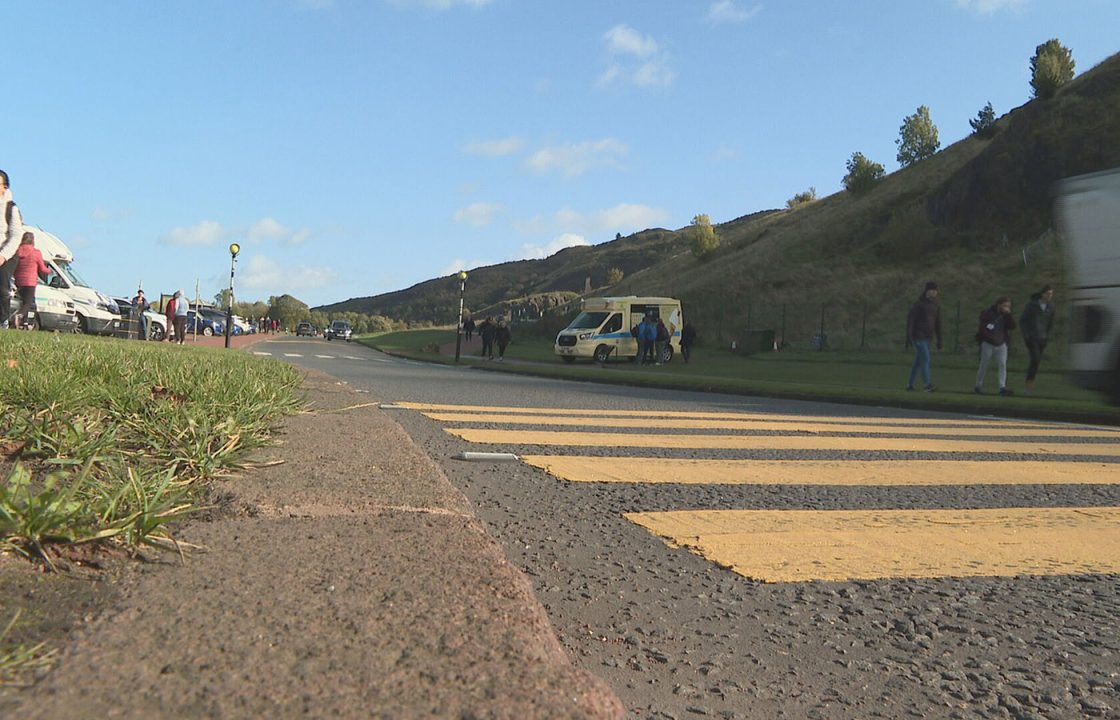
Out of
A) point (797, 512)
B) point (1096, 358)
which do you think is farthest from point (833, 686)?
point (1096, 358)

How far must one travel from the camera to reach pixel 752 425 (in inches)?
328

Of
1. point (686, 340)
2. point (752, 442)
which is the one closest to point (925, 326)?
point (752, 442)

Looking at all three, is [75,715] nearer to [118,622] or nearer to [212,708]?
[212,708]

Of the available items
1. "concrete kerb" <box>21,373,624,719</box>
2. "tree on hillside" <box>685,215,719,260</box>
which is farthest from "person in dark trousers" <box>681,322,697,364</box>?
"tree on hillside" <box>685,215,719,260</box>

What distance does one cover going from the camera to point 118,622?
5.71 ft

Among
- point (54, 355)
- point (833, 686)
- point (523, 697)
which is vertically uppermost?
point (54, 355)

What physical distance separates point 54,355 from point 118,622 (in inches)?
201

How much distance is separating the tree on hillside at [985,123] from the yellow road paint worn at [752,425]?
70.8m

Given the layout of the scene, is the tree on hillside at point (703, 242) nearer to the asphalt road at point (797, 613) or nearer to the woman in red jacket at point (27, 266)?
the woman in red jacket at point (27, 266)

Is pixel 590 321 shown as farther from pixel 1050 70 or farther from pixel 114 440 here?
pixel 1050 70

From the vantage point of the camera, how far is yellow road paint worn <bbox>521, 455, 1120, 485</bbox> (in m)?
5.04

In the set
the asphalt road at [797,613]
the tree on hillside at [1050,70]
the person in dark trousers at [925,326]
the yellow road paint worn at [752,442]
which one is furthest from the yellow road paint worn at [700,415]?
the tree on hillside at [1050,70]

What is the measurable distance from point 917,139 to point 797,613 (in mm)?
90052

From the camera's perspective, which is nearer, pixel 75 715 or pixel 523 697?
pixel 75 715
